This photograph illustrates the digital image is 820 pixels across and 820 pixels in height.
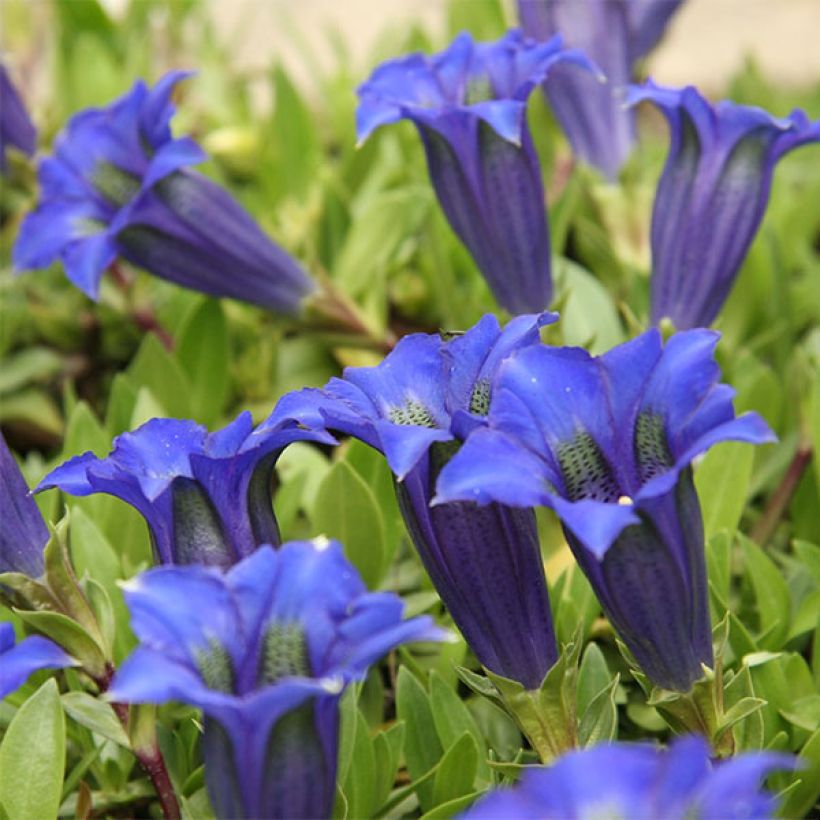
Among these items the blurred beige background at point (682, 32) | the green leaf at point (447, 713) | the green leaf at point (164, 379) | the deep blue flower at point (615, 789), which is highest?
the blurred beige background at point (682, 32)

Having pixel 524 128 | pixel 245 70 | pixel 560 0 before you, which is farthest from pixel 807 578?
pixel 245 70

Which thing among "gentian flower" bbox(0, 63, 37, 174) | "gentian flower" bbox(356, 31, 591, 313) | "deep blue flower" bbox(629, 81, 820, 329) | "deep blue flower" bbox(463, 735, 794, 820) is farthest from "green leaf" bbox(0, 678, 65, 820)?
"gentian flower" bbox(0, 63, 37, 174)

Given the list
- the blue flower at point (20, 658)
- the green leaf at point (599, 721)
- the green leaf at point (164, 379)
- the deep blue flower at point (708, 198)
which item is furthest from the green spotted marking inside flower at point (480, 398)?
the green leaf at point (164, 379)

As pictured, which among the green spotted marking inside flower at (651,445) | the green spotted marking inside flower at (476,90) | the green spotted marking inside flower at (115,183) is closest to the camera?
the green spotted marking inside flower at (651,445)

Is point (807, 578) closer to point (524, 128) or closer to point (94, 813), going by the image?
point (524, 128)

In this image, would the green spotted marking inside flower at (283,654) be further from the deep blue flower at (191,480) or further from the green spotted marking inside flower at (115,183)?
the green spotted marking inside flower at (115,183)

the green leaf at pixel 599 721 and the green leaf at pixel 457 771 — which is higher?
the green leaf at pixel 599 721

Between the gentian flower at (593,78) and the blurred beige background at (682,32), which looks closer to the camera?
the gentian flower at (593,78)
